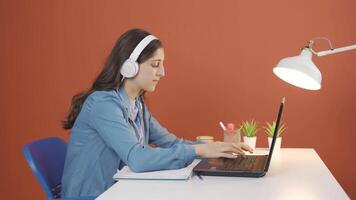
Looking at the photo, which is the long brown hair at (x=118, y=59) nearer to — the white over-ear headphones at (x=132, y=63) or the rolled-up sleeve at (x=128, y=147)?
the white over-ear headphones at (x=132, y=63)

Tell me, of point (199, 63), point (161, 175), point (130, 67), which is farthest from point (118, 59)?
point (199, 63)

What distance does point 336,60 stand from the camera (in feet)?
9.21

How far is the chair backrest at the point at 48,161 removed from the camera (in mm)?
1894

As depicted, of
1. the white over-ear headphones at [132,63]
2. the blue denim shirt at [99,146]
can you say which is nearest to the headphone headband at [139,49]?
the white over-ear headphones at [132,63]

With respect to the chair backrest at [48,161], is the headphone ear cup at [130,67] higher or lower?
higher

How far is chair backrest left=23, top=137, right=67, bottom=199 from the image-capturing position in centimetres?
189

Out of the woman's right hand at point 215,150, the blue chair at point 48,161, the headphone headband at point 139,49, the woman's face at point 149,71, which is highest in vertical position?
the headphone headband at point 139,49

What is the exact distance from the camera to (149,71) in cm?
214

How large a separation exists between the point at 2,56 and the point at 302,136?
1.79 metres

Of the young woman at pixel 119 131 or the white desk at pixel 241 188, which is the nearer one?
the white desk at pixel 241 188

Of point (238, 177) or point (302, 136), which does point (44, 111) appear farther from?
point (238, 177)

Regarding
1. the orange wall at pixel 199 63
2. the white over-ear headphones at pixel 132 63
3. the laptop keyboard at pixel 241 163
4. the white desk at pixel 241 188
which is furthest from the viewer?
the orange wall at pixel 199 63

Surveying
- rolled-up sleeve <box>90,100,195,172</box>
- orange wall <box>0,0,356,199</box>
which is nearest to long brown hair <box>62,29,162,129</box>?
rolled-up sleeve <box>90,100,195,172</box>

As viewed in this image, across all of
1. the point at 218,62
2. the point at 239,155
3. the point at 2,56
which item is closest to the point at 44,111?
the point at 2,56
